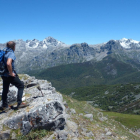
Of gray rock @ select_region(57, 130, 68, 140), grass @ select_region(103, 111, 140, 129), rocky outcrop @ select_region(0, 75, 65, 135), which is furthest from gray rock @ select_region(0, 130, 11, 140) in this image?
grass @ select_region(103, 111, 140, 129)

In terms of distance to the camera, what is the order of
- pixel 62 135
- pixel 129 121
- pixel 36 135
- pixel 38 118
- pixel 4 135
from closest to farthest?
pixel 4 135, pixel 36 135, pixel 62 135, pixel 38 118, pixel 129 121

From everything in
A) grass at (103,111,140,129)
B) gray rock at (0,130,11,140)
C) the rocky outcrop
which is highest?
the rocky outcrop

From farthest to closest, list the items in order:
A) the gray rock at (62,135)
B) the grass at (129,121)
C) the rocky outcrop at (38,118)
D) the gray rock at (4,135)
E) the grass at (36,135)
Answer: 1. the grass at (129,121)
2. the rocky outcrop at (38,118)
3. the gray rock at (62,135)
4. the grass at (36,135)
5. the gray rock at (4,135)

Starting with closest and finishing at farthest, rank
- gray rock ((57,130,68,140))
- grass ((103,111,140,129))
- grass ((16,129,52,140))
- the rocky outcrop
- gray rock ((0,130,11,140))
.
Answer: gray rock ((0,130,11,140)) → grass ((16,129,52,140)) → gray rock ((57,130,68,140)) → the rocky outcrop → grass ((103,111,140,129))

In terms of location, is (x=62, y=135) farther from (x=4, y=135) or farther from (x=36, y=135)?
(x=4, y=135)

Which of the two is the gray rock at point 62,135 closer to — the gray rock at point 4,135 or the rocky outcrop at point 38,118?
the rocky outcrop at point 38,118

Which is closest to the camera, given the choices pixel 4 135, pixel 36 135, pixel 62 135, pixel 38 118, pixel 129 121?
pixel 4 135

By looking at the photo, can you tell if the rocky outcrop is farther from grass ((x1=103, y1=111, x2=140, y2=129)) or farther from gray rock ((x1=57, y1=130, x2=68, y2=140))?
grass ((x1=103, y1=111, x2=140, y2=129))

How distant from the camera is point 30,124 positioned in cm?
982

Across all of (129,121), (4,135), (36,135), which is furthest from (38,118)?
(129,121)

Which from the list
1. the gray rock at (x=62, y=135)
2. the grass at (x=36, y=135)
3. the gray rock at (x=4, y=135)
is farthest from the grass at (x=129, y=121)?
the gray rock at (x=4, y=135)

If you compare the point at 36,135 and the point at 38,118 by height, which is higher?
the point at 38,118

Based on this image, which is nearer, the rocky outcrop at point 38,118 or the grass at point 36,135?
the grass at point 36,135

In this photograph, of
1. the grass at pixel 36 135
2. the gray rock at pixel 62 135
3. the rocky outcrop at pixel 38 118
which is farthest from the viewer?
the rocky outcrop at pixel 38 118
